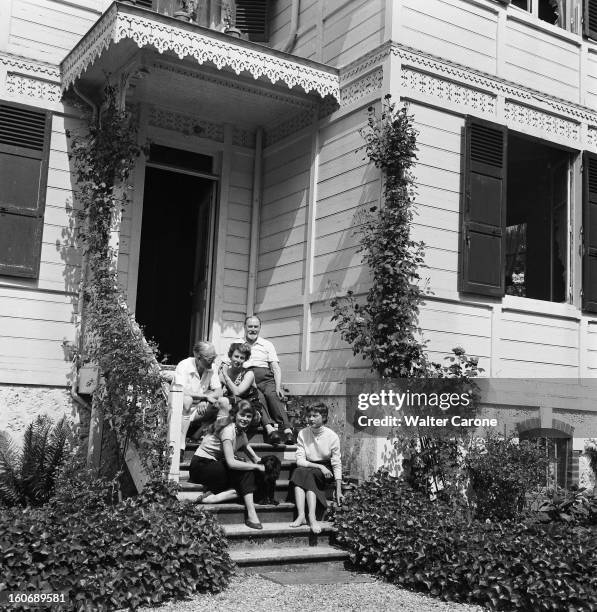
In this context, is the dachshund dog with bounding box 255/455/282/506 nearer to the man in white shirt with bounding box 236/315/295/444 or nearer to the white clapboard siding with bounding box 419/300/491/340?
the man in white shirt with bounding box 236/315/295/444

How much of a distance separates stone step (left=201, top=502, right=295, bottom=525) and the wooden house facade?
1.25m

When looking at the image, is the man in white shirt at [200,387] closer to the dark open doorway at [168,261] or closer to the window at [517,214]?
the dark open doorway at [168,261]

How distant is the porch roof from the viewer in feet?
27.2

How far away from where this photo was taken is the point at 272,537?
23.1 feet

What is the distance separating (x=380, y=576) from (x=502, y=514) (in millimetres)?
2083

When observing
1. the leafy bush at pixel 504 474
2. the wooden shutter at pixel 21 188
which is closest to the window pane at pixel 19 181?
the wooden shutter at pixel 21 188

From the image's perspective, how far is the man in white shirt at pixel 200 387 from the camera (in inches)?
314

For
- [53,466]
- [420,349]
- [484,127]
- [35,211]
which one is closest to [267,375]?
[420,349]

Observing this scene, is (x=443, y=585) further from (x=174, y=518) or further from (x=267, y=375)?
(x=267, y=375)

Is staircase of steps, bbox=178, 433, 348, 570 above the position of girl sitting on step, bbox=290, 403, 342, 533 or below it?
below

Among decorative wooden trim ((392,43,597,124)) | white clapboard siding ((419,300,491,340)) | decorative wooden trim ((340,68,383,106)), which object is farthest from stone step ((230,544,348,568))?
decorative wooden trim ((392,43,597,124))

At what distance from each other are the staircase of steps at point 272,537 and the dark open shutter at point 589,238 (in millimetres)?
4940

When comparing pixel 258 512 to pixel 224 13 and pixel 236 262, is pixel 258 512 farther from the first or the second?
pixel 224 13

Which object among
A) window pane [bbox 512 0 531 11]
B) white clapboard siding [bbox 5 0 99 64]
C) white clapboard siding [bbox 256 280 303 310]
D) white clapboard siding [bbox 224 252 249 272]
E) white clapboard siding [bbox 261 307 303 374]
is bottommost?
white clapboard siding [bbox 261 307 303 374]
